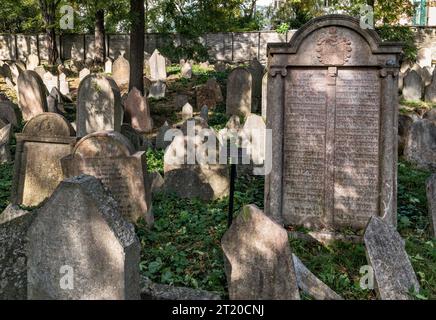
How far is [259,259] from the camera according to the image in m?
4.01

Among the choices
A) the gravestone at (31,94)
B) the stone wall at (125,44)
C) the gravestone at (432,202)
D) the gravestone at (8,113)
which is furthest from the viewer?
the stone wall at (125,44)

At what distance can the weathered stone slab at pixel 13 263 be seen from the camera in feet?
12.2

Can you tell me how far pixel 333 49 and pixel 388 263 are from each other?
9.12 feet

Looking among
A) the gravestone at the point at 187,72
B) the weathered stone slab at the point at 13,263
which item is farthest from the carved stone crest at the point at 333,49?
the gravestone at the point at 187,72

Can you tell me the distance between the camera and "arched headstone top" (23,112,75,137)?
Result: 710cm

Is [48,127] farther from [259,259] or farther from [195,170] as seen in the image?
[259,259]

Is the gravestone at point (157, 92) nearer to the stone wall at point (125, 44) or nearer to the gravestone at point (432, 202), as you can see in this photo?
the gravestone at point (432, 202)

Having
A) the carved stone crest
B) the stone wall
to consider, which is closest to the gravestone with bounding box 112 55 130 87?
the stone wall

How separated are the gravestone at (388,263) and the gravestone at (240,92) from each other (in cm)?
988

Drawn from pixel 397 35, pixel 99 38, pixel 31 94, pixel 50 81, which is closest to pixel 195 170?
pixel 31 94

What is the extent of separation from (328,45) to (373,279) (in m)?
2.95
